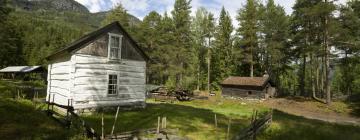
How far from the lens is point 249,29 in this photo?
51062 mm

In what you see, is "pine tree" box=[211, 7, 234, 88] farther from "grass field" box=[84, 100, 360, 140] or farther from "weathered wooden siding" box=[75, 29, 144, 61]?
"grass field" box=[84, 100, 360, 140]

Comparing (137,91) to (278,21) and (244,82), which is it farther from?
(278,21)

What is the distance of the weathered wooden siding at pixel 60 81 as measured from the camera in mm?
19781

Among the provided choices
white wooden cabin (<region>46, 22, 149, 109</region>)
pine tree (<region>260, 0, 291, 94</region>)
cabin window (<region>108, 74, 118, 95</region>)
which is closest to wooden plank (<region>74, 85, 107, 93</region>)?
white wooden cabin (<region>46, 22, 149, 109</region>)

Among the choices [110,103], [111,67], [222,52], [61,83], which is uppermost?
[222,52]

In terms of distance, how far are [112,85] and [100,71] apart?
62.8 inches

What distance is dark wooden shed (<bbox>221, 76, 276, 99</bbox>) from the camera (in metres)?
41.6

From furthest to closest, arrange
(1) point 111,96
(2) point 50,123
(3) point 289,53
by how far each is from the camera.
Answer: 1. (3) point 289,53
2. (1) point 111,96
3. (2) point 50,123

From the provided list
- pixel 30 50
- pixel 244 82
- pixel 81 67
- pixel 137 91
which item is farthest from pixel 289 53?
pixel 30 50

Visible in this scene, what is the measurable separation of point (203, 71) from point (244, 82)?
796 inches

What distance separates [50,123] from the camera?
1422 centimetres

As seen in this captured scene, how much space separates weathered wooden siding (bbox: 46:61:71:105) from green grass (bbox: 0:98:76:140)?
3.98m

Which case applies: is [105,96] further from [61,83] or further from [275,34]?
[275,34]

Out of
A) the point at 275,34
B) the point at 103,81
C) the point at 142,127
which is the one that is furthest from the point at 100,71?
the point at 275,34
